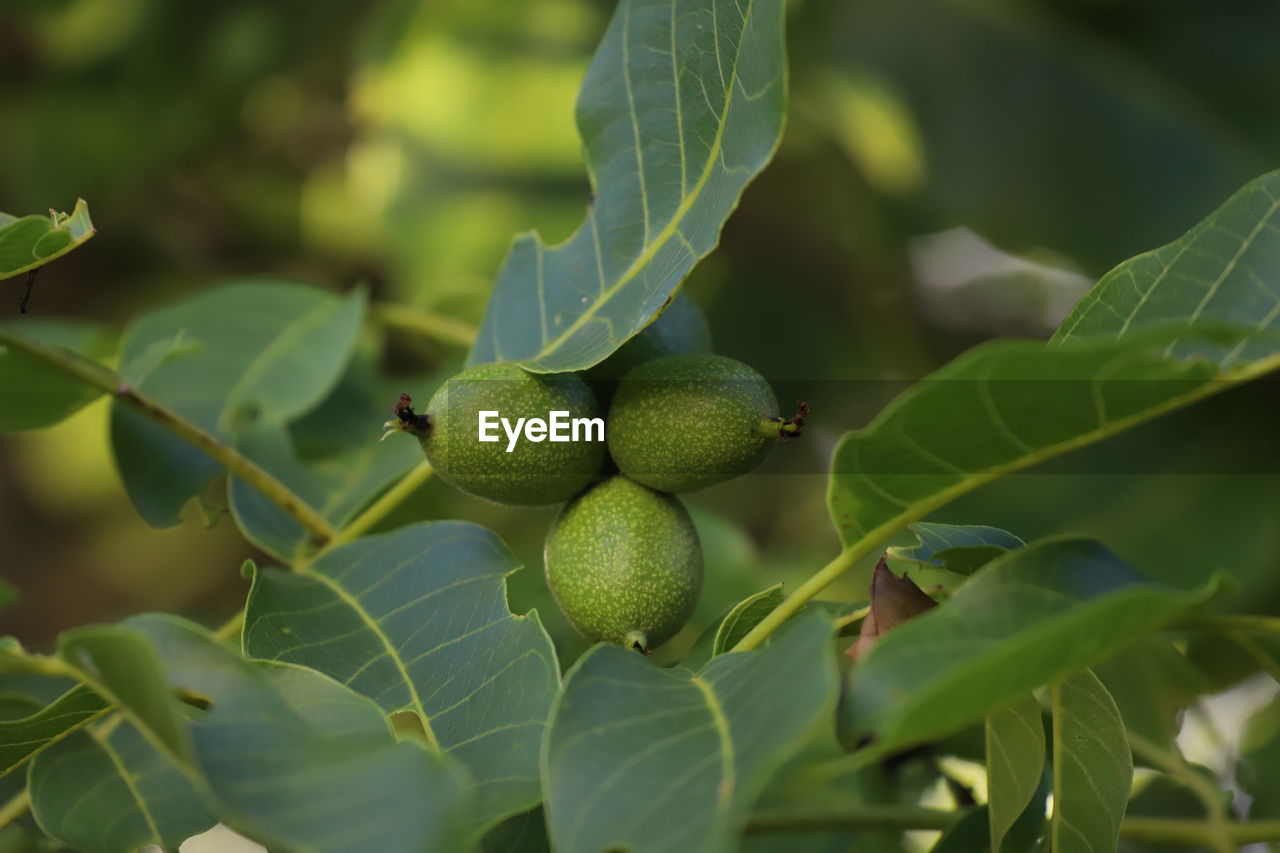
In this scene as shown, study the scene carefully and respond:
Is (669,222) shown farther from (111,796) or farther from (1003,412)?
(111,796)

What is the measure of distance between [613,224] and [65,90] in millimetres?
2102

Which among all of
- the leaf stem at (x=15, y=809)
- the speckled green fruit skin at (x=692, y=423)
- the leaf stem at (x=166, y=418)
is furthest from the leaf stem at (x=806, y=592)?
the leaf stem at (x=15, y=809)

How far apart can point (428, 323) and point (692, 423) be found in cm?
69

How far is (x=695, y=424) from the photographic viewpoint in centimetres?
81

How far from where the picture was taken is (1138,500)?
2.02 meters

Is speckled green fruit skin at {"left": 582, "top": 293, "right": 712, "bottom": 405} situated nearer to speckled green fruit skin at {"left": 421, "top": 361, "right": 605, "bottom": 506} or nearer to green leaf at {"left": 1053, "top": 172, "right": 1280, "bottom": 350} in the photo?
speckled green fruit skin at {"left": 421, "top": 361, "right": 605, "bottom": 506}

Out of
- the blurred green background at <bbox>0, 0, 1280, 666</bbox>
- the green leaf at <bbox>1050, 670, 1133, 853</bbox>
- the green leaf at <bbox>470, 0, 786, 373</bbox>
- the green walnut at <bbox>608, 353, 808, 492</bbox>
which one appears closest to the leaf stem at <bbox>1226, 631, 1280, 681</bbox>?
the green leaf at <bbox>1050, 670, 1133, 853</bbox>

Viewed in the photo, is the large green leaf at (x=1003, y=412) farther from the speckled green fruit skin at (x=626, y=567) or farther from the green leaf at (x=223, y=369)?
the green leaf at (x=223, y=369)

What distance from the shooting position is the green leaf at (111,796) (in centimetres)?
84

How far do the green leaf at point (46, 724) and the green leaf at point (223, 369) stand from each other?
1.20 ft

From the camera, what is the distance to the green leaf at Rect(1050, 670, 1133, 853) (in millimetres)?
761

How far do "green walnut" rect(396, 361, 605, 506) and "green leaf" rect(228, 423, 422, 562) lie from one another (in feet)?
0.73

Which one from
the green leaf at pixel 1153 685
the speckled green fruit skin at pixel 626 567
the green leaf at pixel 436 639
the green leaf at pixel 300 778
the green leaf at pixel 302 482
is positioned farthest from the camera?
the green leaf at pixel 1153 685

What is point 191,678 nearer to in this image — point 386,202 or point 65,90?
point 386,202
